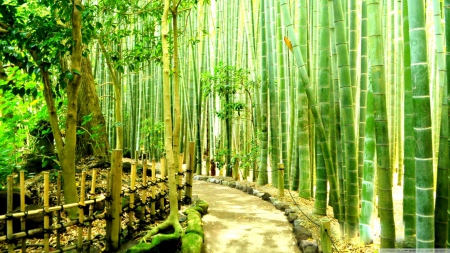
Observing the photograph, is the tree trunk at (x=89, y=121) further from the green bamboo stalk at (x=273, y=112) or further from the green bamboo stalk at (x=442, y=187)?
the green bamboo stalk at (x=442, y=187)

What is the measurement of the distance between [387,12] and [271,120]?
2435 mm

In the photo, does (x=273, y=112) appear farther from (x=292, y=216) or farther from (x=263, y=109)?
(x=292, y=216)

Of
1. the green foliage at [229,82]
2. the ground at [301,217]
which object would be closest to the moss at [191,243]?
the ground at [301,217]

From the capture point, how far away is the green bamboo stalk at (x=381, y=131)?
2.61 metres

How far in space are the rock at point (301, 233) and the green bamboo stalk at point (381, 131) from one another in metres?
1.00

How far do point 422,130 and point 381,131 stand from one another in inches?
21.7

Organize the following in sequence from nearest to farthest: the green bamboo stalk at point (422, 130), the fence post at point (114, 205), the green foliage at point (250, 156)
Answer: the green bamboo stalk at point (422, 130) < the fence post at point (114, 205) < the green foliage at point (250, 156)

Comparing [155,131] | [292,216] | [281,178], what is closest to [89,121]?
[155,131]

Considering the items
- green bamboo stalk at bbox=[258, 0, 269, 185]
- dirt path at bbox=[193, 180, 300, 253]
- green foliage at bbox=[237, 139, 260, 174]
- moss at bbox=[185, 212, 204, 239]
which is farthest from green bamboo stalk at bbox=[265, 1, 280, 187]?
moss at bbox=[185, 212, 204, 239]

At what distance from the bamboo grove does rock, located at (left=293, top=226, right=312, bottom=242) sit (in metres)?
0.36

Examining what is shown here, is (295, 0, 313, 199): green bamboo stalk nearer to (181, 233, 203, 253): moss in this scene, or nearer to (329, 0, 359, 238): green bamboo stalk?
(329, 0, 359, 238): green bamboo stalk

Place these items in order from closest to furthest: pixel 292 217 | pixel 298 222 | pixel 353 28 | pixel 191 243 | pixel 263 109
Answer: pixel 191 243
pixel 353 28
pixel 298 222
pixel 292 217
pixel 263 109

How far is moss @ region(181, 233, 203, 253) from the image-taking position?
3.00m

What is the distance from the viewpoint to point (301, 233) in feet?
11.9
